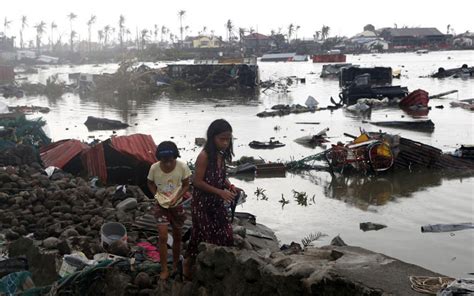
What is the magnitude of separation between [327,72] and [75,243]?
2059 inches

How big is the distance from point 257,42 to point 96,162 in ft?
330

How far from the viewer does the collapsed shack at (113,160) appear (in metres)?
11.9

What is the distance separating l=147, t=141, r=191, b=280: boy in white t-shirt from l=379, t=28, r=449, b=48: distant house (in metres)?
121

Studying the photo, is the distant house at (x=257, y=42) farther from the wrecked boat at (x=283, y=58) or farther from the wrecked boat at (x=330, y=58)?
the wrecked boat at (x=330, y=58)

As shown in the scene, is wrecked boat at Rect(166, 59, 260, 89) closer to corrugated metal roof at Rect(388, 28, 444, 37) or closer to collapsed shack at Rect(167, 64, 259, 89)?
collapsed shack at Rect(167, 64, 259, 89)

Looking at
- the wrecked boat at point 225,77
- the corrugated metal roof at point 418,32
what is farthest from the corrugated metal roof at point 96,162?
the corrugated metal roof at point 418,32

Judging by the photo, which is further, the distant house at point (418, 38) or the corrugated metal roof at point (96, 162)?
the distant house at point (418, 38)

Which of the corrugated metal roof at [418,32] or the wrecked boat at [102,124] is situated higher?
the corrugated metal roof at [418,32]

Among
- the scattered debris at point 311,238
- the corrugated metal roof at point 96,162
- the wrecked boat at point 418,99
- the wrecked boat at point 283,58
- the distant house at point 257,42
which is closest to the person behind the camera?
the scattered debris at point 311,238

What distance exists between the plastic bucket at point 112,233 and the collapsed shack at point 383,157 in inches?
307

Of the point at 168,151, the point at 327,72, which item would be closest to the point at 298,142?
the point at 168,151

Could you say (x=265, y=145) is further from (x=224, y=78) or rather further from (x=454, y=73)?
(x=454, y=73)

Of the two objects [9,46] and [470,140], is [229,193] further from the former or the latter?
[9,46]

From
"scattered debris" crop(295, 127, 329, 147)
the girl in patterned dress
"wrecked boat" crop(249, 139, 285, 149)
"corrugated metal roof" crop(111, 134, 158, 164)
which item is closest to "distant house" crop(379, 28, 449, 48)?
"scattered debris" crop(295, 127, 329, 147)
